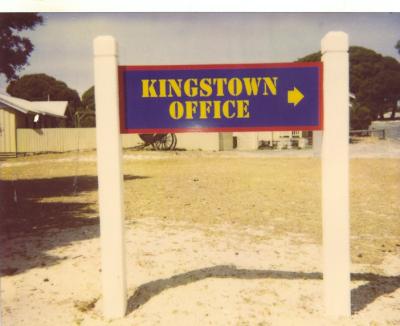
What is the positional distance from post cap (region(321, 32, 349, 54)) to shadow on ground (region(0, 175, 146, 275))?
417 cm

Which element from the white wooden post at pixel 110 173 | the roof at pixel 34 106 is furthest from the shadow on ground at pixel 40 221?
the roof at pixel 34 106

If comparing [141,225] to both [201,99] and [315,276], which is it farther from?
[201,99]

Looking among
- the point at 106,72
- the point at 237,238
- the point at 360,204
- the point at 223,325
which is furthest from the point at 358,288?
the point at 360,204

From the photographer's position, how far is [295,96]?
13.4 feet

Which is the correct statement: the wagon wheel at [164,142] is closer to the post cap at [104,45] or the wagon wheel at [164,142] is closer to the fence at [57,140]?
the fence at [57,140]

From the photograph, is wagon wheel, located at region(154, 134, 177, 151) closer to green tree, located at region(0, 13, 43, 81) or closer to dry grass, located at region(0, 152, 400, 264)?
dry grass, located at region(0, 152, 400, 264)

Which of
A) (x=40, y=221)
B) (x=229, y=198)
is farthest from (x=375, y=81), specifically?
(x=40, y=221)

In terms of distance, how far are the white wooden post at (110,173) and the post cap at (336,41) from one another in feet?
Result: 6.11

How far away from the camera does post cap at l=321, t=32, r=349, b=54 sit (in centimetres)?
381

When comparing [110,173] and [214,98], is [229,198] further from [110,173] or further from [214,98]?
[110,173]

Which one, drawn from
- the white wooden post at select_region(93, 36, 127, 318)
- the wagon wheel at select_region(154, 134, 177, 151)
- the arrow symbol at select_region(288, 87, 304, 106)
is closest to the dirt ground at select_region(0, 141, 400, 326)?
the white wooden post at select_region(93, 36, 127, 318)

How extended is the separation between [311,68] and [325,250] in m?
1.67

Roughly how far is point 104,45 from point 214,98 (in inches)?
43.1

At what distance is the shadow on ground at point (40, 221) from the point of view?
19.4 ft
